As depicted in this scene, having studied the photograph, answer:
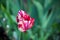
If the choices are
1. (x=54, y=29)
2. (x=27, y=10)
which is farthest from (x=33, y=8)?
(x=54, y=29)

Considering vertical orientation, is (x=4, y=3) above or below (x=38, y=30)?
above

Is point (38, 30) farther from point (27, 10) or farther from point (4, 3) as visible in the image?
point (4, 3)

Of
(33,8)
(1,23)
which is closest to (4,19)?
(1,23)
